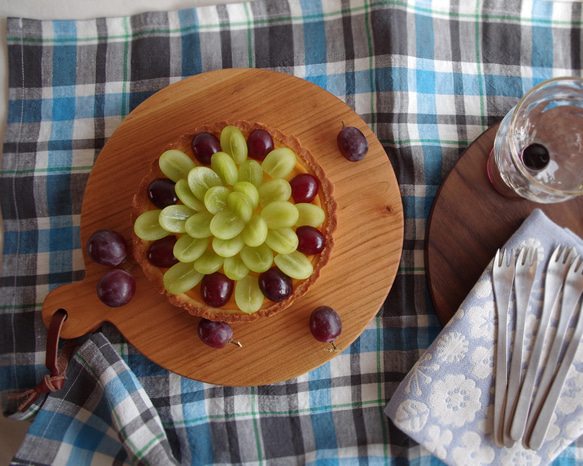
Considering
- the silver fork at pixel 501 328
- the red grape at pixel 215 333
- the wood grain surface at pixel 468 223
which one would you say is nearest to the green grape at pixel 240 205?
the red grape at pixel 215 333

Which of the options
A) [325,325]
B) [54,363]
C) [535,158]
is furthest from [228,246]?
[535,158]

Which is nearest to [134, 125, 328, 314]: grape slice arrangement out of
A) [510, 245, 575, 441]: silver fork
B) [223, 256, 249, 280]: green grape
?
[223, 256, 249, 280]: green grape

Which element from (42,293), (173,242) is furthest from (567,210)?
(42,293)

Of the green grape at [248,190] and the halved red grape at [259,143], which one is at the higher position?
the halved red grape at [259,143]

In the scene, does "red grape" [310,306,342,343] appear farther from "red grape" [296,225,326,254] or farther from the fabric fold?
the fabric fold

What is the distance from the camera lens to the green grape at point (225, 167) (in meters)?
0.78

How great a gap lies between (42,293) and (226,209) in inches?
23.5

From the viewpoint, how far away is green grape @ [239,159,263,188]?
809mm

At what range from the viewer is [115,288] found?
0.86 m

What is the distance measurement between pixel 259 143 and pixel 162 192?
8.3 inches

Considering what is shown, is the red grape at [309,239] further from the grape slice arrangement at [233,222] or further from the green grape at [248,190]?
the green grape at [248,190]

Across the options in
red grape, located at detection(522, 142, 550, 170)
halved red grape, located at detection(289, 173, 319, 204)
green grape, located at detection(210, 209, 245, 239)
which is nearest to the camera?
green grape, located at detection(210, 209, 245, 239)

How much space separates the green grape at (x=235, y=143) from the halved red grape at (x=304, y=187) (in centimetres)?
11

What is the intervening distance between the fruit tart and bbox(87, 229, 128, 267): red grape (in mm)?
44
